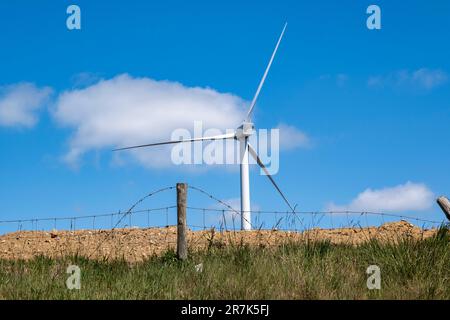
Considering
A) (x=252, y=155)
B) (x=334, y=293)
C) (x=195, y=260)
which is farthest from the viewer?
(x=252, y=155)

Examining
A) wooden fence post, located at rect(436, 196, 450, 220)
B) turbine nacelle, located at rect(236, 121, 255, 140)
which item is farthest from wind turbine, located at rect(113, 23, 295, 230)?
wooden fence post, located at rect(436, 196, 450, 220)

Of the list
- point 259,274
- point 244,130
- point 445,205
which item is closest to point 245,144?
point 244,130

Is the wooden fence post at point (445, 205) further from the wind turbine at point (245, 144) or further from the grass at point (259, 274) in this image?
the wind turbine at point (245, 144)

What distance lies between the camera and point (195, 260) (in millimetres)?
11359

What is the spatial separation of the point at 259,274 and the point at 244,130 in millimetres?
15081

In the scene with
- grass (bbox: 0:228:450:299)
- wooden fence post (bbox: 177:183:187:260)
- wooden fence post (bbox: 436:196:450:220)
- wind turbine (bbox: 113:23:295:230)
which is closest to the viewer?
grass (bbox: 0:228:450:299)

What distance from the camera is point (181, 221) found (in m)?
11.6

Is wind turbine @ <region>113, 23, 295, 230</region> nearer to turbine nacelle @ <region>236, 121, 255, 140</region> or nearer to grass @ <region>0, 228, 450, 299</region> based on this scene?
turbine nacelle @ <region>236, 121, 255, 140</region>

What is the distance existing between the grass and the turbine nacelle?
41.3 feet

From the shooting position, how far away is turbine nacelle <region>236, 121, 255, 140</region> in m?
24.2

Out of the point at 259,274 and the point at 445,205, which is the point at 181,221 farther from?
the point at 445,205
